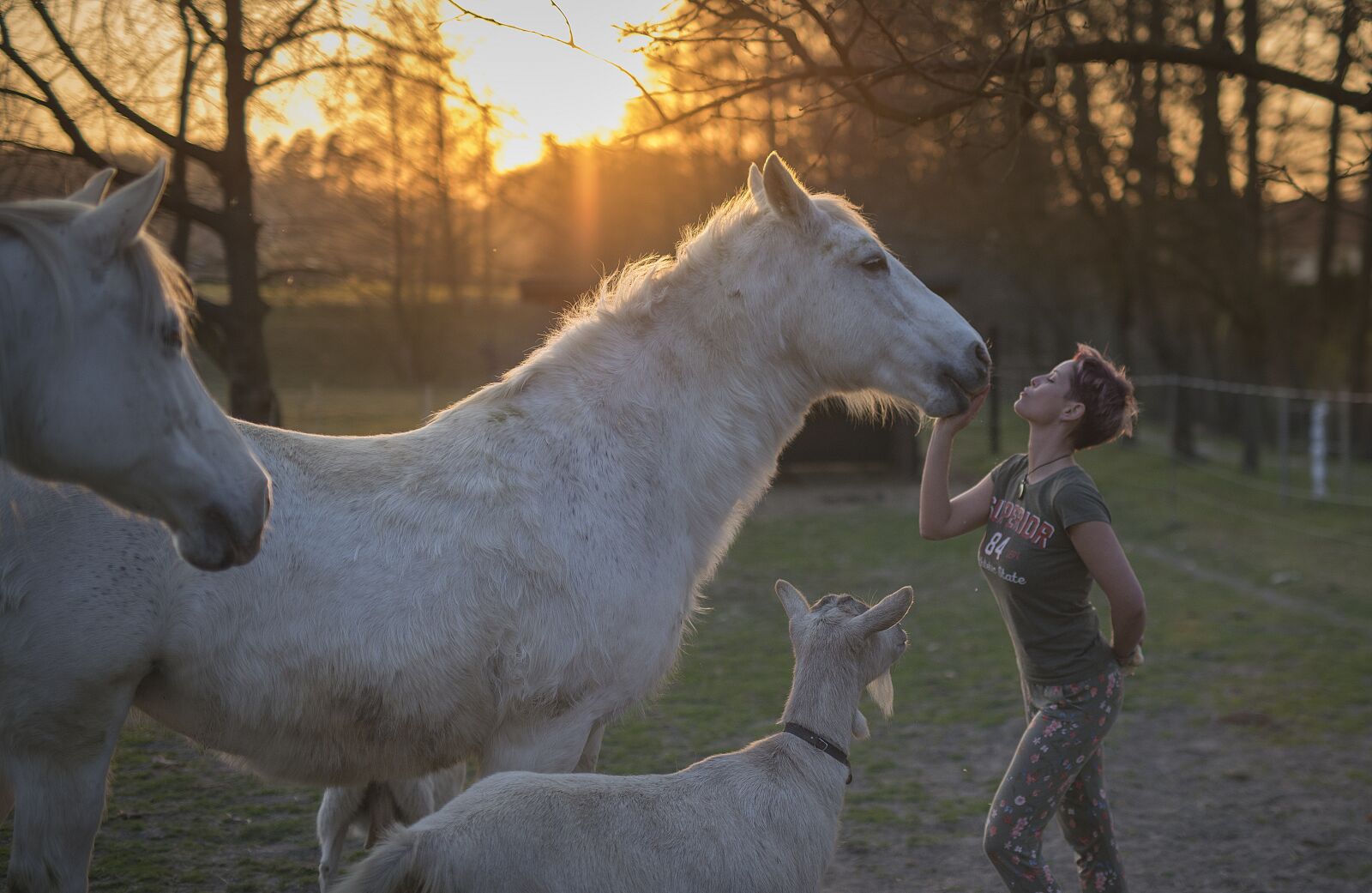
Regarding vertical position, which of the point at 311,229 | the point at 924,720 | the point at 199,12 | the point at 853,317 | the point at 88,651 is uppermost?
A: the point at 199,12

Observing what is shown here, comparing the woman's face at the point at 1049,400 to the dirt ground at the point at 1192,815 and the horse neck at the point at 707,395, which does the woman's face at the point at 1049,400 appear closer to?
the horse neck at the point at 707,395

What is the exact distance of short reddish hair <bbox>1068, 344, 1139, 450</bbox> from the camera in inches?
138

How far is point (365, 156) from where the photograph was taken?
656cm

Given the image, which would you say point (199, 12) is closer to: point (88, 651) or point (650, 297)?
point (650, 297)

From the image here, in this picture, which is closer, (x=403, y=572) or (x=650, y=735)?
(x=403, y=572)

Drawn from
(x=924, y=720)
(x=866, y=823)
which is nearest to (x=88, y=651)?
(x=866, y=823)

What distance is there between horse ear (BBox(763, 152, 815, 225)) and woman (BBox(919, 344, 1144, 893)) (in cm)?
82

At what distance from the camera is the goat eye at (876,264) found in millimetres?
3506

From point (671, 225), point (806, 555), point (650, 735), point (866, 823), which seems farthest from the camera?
point (671, 225)

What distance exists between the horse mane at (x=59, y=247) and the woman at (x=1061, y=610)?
2.36 meters

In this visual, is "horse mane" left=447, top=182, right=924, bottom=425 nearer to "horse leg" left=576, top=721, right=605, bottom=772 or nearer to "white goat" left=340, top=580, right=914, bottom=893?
"white goat" left=340, top=580, right=914, bottom=893

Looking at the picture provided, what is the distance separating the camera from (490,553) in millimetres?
3072

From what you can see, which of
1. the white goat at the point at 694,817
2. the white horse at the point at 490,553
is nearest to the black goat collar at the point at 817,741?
the white goat at the point at 694,817

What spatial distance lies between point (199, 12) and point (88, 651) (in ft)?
12.2
